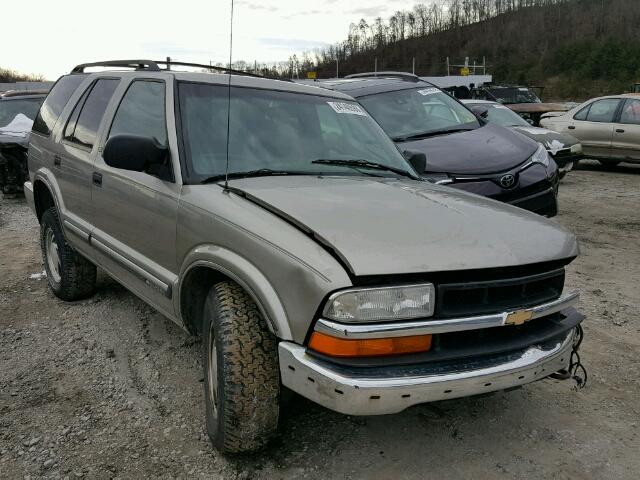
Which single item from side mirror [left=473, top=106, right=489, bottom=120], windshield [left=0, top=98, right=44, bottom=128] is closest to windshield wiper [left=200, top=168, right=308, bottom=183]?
side mirror [left=473, top=106, right=489, bottom=120]

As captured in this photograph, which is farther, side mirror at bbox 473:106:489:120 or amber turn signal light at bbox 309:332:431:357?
side mirror at bbox 473:106:489:120

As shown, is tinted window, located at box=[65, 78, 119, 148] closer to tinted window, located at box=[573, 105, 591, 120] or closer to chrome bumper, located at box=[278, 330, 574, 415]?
chrome bumper, located at box=[278, 330, 574, 415]

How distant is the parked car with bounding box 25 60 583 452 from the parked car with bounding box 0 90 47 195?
6.92m

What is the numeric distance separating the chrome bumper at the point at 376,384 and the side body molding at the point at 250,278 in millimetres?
96

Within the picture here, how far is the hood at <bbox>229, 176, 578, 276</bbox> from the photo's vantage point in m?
2.27

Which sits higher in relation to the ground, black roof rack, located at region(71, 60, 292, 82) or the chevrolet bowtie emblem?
black roof rack, located at region(71, 60, 292, 82)

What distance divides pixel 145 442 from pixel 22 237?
5.45m

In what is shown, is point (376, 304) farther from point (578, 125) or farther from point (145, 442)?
point (578, 125)

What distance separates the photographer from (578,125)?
12656 millimetres

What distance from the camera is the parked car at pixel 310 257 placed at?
2.23m

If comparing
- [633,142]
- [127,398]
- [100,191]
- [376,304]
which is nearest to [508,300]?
[376,304]

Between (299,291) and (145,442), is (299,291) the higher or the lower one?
the higher one

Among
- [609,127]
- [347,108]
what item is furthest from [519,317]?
[609,127]

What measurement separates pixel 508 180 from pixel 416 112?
5.34 feet
